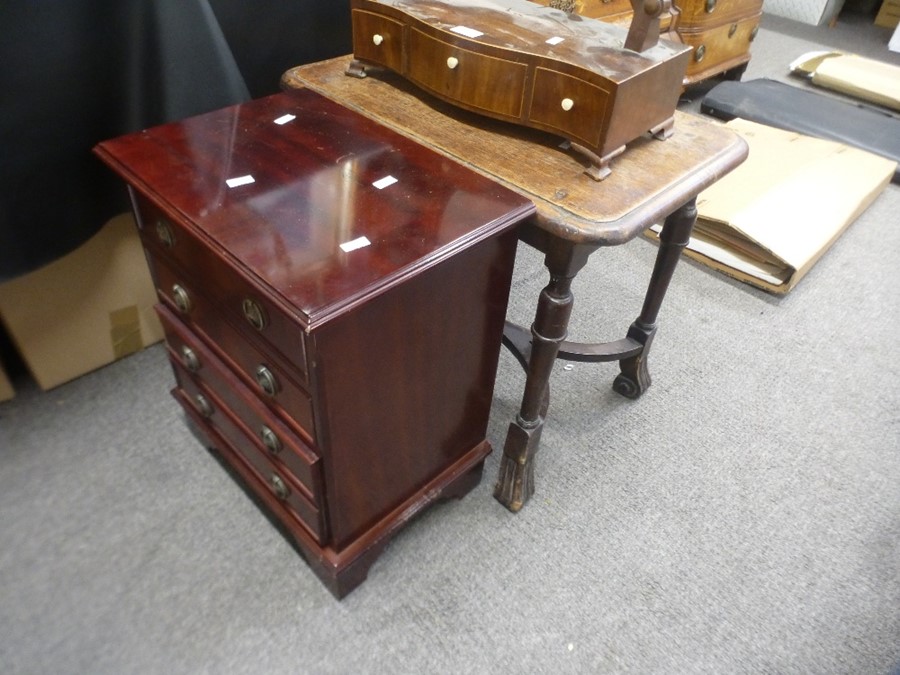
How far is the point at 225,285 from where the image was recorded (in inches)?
34.9

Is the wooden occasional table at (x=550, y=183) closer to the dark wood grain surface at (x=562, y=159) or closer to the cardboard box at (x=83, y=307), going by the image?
the dark wood grain surface at (x=562, y=159)

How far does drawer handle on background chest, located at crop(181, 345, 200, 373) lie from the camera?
→ 1116mm

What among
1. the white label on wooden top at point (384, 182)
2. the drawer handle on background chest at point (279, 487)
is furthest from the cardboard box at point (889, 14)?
the drawer handle on background chest at point (279, 487)

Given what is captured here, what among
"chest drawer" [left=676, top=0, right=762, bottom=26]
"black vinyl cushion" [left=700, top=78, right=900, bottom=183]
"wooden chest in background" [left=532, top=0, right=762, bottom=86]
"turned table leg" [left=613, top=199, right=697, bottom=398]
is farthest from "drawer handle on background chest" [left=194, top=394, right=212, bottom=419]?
"black vinyl cushion" [left=700, top=78, right=900, bottom=183]

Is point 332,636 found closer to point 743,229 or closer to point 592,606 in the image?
point 592,606

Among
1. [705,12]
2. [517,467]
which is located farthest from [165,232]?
[705,12]

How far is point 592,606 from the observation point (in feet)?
3.79

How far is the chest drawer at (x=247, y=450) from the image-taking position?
3.38 feet

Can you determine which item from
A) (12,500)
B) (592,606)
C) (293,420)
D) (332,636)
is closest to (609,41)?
(293,420)

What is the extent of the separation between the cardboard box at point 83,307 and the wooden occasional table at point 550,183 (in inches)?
22.1

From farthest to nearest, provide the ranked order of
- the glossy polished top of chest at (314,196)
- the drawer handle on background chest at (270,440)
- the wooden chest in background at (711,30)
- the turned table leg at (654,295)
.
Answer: the wooden chest in background at (711,30), the turned table leg at (654,295), the drawer handle on background chest at (270,440), the glossy polished top of chest at (314,196)

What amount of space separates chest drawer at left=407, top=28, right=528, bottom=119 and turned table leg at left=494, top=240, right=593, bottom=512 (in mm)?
275

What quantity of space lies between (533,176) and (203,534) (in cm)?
90

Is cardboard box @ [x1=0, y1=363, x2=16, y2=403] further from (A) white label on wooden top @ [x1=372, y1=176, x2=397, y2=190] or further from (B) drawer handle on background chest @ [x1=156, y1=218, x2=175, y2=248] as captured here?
(A) white label on wooden top @ [x1=372, y1=176, x2=397, y2=190]
